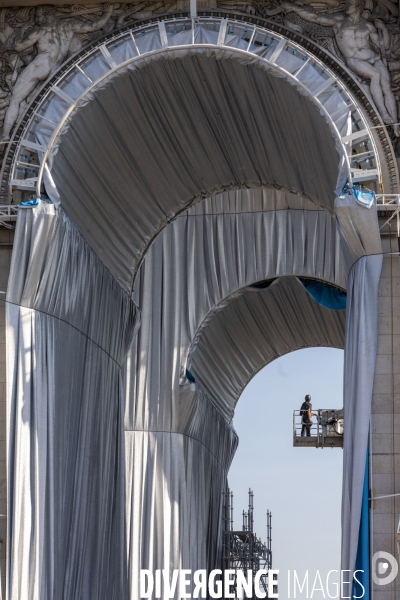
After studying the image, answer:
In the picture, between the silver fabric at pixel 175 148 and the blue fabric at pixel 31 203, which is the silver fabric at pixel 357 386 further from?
the blue fabric at pixel 31 203

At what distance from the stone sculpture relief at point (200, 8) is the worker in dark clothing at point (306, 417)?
13686 millimetres

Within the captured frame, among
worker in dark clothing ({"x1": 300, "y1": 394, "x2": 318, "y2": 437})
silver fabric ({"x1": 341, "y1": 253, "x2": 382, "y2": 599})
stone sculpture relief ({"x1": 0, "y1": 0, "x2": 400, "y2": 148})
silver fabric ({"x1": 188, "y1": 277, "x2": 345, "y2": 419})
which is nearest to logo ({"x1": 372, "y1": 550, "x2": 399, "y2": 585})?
silver fabric ({"x1": 341, "y1": 253, "x2": 382, "y2": 599})

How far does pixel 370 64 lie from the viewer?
60.0 feet

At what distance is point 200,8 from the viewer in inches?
752

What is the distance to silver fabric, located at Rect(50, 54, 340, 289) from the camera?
19.0 m

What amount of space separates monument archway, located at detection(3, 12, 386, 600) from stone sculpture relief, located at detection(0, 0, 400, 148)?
0.45 meters

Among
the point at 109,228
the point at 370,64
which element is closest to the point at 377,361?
the point at 370,64

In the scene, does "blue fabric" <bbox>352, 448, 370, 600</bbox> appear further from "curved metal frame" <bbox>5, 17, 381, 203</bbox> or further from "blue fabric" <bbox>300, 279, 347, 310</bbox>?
"blue fabric" <bbox>300, 279, 347, 310</bbox>

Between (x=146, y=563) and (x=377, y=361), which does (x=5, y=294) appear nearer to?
(x=377, y=361)

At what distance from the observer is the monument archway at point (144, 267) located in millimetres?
17047

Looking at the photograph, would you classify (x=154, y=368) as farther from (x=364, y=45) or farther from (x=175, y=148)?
(x=364, y=45)

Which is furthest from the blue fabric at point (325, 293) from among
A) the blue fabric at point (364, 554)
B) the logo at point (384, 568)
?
the logo at point (384, 568)

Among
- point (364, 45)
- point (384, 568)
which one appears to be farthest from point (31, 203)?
point (384, 568)

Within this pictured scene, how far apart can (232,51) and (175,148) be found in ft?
10.9
